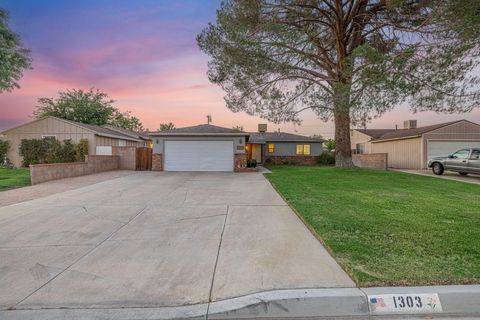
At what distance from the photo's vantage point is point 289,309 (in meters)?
2.66

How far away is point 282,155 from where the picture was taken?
27125 millimetres

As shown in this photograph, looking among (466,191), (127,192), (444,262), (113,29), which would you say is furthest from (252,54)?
(444,262)

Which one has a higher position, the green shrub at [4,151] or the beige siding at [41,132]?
the beige siding at [41,132]

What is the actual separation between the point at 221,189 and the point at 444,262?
7176mm

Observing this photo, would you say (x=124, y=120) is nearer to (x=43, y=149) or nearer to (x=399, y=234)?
(x=43, y=149)

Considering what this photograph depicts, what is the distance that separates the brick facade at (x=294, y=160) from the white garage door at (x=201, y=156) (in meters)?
9.89

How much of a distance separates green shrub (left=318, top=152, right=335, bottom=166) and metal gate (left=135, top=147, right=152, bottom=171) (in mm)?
15491

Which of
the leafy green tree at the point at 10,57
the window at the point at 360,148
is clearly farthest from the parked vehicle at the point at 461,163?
the leafy green tree at the point at 10,57

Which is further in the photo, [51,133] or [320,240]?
[51,133]

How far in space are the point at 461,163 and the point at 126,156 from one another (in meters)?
19.5

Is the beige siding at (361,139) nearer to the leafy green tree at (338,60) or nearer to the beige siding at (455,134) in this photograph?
the beige siding at (455,134)

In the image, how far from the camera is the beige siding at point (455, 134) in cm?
1905

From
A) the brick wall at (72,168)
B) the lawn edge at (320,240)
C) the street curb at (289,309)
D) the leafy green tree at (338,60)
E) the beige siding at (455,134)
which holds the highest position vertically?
the leafy green tree at (338,60)

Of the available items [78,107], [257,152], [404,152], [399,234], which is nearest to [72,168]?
[399,234]
